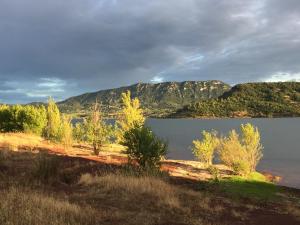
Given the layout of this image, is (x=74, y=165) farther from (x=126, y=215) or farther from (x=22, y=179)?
(x=126, y=215)

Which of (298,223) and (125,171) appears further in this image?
(125,171)

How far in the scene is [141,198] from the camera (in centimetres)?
1584

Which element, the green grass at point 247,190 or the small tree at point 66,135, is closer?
the green grass at point 247,190

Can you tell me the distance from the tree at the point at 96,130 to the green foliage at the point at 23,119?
16.7 metres

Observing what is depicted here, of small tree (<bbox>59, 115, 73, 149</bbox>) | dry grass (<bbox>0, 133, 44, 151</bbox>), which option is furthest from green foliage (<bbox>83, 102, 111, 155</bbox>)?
dry grass (<bbox>0, 133, 44, 151</bbox>)

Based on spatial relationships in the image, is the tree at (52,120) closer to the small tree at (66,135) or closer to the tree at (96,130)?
the small tree at (66,135)

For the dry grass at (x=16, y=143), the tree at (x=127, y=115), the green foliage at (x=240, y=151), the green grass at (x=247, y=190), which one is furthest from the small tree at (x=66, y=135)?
the green grass at (x=247, y=190)

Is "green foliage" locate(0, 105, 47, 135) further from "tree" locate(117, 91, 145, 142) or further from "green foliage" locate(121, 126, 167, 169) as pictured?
"green foliage" locate(121, 126, 167, 169)

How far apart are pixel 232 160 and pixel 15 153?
2491 centimetres

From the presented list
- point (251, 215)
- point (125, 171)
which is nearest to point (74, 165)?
point (125, 171)

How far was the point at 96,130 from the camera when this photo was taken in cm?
4378

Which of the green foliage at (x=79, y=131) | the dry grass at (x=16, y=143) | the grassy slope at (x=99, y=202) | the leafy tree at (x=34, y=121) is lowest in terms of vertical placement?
the grassy slope at (x=99, y=202)

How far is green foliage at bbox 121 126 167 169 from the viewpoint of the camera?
85.9 ft

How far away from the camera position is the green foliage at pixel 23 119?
190 feet
